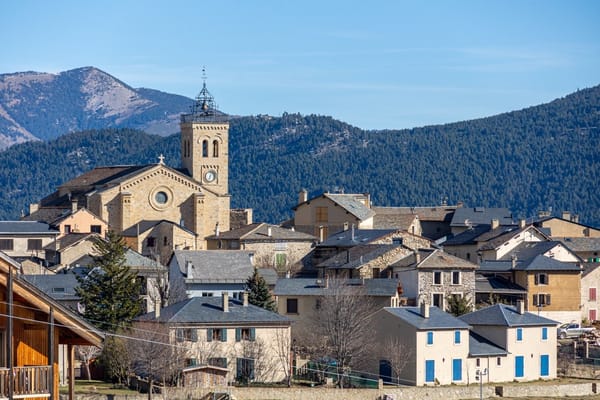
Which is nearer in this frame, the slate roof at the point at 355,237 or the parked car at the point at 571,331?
the parked car at the point at 571,331

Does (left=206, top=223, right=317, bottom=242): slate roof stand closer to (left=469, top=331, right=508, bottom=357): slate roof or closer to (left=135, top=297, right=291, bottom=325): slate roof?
(left=469, top=331, right=508, bottom=357): slate roof

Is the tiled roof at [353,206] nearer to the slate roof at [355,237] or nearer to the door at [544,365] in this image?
the slate roof at [355,237]

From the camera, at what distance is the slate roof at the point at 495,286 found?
289 feet

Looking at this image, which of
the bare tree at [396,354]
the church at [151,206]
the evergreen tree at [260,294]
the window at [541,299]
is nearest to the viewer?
the bare tree at [396,354]

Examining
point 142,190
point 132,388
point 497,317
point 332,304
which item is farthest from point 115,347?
point 142,190

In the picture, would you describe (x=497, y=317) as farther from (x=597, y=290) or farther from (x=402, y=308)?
(x=597, y=290)

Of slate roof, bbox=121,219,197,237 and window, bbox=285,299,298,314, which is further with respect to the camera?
slate roof, bbox=121,219,197,237

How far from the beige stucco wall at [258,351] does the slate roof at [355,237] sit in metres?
24.4

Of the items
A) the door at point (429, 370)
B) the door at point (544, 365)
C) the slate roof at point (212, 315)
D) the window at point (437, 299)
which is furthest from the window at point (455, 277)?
the slate roof at point (212, 315)

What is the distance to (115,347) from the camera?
66000 millimetres

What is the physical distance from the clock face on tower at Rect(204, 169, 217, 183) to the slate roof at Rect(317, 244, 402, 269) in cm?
3878

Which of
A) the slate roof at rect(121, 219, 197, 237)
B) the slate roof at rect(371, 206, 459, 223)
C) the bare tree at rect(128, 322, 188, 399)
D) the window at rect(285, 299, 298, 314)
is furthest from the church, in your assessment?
the bare tree at rect(128, 322, 188, 399)

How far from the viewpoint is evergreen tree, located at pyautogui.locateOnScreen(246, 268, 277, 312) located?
79.1 meters

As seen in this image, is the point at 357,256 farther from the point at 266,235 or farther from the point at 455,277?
the point at 266,235
